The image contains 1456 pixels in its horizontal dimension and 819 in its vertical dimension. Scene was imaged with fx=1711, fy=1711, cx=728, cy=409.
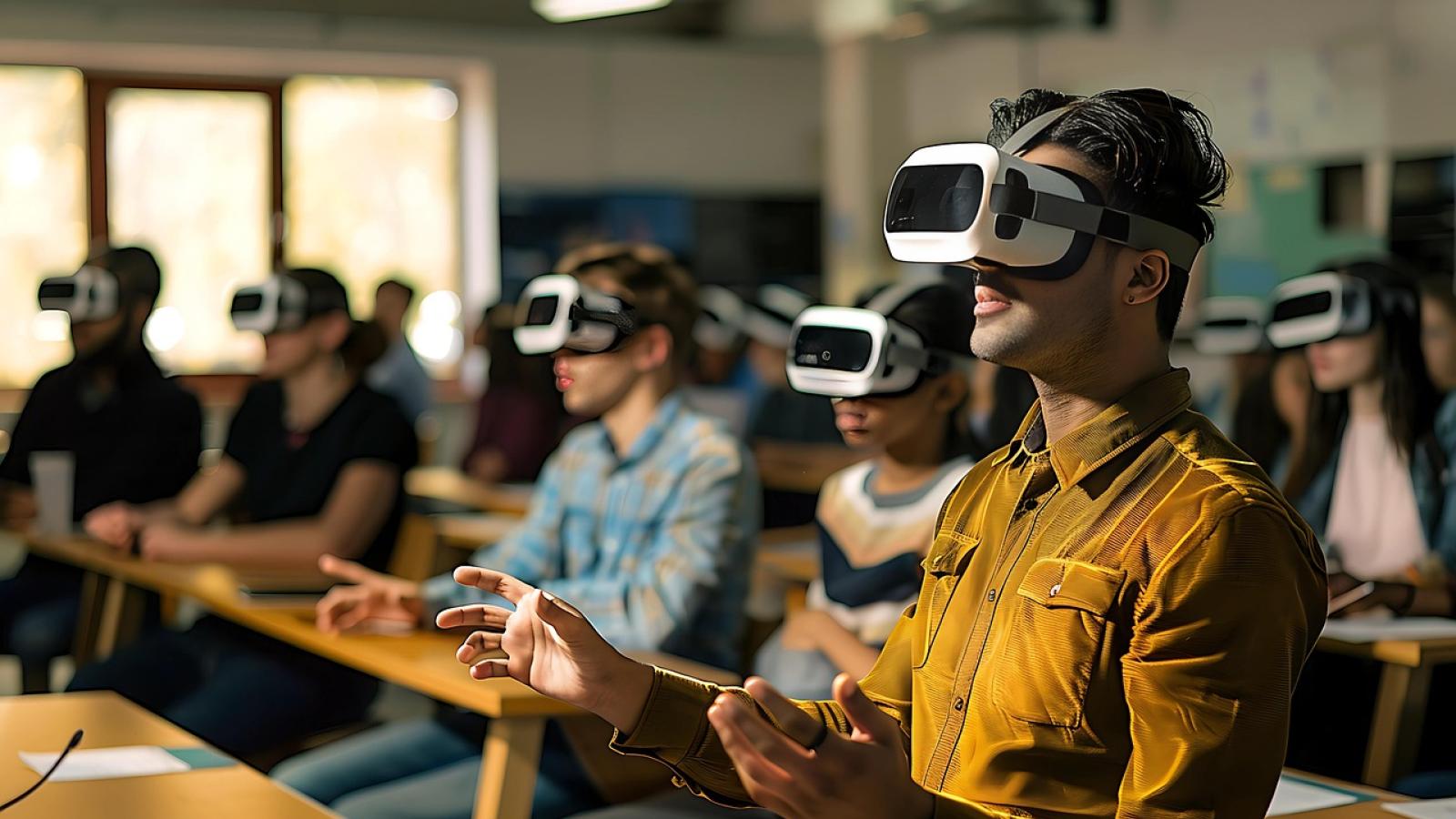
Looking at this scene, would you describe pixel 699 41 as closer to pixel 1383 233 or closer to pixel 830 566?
pixel 1383 233

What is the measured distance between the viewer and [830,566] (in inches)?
115

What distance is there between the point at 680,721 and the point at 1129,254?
59 centimetres

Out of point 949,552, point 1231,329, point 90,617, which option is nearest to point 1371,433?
point 1231,329

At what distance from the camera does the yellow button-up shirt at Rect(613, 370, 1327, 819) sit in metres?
1.37

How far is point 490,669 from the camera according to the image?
5.18ft

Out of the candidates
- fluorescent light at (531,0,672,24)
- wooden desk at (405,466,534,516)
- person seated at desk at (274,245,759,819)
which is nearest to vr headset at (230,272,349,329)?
person seated at desk at (274,245,759,819)

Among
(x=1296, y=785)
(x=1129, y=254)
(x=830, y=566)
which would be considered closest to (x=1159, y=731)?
(x=1129, y=254)

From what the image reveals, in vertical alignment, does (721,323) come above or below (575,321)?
below

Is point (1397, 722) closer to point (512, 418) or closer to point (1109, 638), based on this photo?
point (1109, 638)

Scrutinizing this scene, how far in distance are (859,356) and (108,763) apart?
1288 mm

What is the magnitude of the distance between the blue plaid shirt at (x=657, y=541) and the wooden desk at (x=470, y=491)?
105 inches

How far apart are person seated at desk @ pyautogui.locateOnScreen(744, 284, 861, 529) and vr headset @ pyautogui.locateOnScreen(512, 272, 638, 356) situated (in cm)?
299

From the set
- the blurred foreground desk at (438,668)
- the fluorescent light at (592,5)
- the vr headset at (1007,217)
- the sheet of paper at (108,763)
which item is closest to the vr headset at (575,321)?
the blurred foreground desk at (438,668)

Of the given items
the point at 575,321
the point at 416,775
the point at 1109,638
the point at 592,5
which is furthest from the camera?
the point at 592,5
